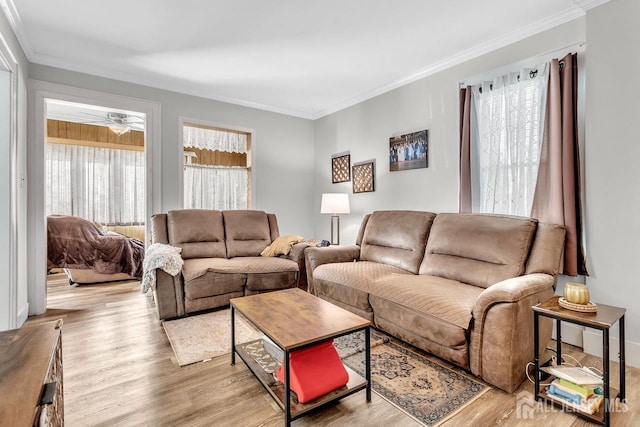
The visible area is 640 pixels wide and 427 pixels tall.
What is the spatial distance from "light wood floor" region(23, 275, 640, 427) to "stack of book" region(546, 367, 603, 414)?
7 cm

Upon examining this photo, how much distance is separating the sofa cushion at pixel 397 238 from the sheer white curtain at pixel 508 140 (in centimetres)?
56

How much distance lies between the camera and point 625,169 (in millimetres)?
2057

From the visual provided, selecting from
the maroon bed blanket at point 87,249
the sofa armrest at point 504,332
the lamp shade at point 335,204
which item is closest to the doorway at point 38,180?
the maroon bed blanket at point 87,249

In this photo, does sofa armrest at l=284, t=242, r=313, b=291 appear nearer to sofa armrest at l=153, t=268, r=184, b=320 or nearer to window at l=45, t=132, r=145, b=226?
sofa armrest at l=153, t=268, r=184, b=320

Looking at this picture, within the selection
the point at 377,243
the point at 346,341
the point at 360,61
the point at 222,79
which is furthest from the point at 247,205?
the point at 346,341

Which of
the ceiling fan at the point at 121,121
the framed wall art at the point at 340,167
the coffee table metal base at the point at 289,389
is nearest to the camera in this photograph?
the coffee table metal base at the point at 289,389

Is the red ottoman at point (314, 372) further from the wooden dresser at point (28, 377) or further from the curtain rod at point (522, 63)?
the curtain rod at point (522, 63)

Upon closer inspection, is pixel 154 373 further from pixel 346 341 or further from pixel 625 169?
pixel 625 169

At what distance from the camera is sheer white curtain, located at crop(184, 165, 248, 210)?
5.32 metres

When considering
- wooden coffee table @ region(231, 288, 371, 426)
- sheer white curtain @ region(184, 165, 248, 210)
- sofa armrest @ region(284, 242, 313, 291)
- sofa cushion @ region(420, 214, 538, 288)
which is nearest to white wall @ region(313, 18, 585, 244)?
sofa cushion @ region(420, 214, 538, 288)

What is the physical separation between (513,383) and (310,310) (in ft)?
3.91

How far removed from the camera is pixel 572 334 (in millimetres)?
2338

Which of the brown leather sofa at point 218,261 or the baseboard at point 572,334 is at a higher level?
the brown leather sofa at point 218,261

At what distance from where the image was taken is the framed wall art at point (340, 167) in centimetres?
439
